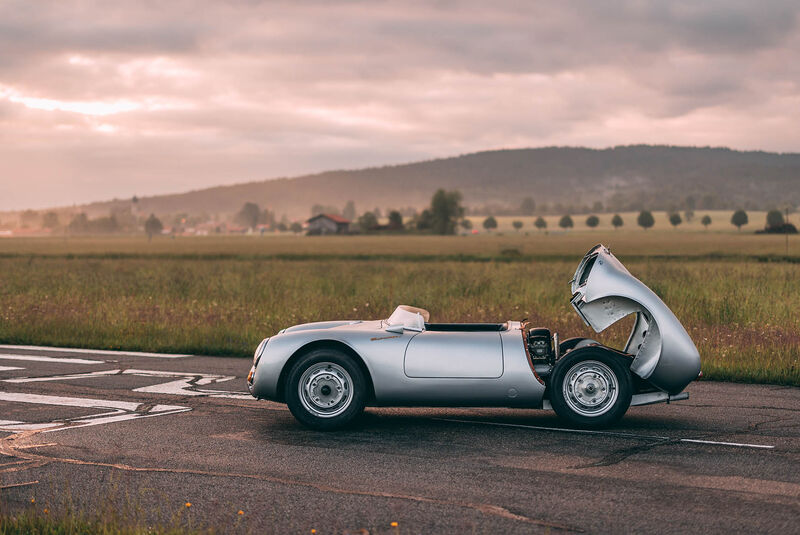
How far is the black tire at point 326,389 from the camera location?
303 inches

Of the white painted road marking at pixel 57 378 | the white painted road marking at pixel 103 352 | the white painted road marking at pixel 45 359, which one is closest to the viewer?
the white painted road marking at pixel 57 378

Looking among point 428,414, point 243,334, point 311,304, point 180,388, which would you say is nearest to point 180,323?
point 243,334

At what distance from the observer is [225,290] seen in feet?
80.7

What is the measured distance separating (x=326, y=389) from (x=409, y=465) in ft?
5.02

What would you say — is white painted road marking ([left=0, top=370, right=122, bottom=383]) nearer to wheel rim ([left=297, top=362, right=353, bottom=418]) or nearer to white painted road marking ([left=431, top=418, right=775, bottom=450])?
wheel rim ([left=297, top=362, right=353, bottom=418])

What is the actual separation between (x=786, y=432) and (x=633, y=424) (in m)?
1.44

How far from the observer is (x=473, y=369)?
25.0 feet

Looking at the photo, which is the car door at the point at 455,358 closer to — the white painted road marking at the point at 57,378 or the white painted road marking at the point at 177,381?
the white painted road marking at the point at 177,381

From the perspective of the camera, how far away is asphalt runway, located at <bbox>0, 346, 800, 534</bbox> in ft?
17.3

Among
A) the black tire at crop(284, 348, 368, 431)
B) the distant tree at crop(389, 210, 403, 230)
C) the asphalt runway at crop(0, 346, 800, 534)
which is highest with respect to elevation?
the distant tree at crop(389, 210, 403, 230)

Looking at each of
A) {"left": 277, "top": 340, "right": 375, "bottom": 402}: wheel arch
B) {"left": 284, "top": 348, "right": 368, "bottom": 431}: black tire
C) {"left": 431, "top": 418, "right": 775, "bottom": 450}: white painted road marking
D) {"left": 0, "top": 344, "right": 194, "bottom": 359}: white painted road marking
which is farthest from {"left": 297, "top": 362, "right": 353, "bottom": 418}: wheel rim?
{"left": 0, "top": 344, "right": 194, "bottom": 359}: white painted road marking

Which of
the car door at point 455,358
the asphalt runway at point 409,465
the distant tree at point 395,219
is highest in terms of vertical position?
the distant tree at point 395,219

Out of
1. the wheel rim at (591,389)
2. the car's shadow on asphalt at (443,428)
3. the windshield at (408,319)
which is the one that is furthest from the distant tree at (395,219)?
the wheel rim at (591,389)

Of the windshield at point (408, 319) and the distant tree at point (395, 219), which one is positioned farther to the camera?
the distant tree at point (395, 219)
